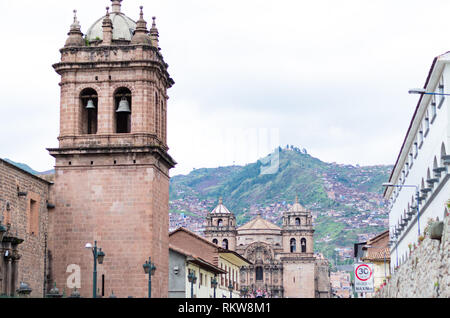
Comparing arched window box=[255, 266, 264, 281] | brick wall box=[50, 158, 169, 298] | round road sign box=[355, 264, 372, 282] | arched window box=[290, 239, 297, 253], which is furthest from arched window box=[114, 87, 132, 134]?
arched window box=[255, 266, 264, 281]

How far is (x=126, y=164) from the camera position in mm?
38625

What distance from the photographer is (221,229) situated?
5413 inches

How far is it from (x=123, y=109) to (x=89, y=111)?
264 centimetres

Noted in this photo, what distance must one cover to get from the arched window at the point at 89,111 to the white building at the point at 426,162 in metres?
13.9

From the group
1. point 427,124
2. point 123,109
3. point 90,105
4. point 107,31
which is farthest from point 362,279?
point 107,31

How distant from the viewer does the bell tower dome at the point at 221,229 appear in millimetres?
137125

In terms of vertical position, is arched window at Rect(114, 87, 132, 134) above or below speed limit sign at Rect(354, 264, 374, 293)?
above

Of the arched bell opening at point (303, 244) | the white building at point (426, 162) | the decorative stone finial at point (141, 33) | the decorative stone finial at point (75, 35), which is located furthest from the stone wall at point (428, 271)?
the arched bell opening at point (303, 244)

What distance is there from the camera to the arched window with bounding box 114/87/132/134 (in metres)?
38.9

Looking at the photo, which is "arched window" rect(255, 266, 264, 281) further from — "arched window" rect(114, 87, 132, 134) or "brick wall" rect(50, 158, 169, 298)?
"brick wall" rect(50, 158, 169, 298)

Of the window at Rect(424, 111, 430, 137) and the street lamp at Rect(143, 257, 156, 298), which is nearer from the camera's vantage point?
the street lamp at Rect(143, 257, 156, 298)

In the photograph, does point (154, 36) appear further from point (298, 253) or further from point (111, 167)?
point (298, 253)

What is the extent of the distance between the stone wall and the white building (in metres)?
3.50
